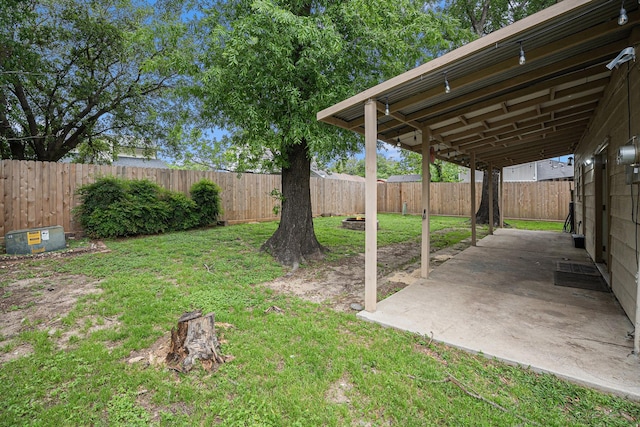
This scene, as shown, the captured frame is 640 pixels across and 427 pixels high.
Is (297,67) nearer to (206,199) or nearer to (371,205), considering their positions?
A: (371,205)

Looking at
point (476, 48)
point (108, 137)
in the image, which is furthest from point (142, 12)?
point (476, 48)

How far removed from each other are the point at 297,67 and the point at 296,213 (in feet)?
8.21

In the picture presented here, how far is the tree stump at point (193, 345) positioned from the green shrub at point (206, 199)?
6708 millimetres

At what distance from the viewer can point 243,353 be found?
7.74ft

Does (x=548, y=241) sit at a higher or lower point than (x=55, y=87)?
lower

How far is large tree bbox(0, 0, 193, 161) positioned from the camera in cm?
737

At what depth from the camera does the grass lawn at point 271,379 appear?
1.72 metres

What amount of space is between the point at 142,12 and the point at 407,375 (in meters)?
11.4

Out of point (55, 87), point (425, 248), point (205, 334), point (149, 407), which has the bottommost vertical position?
point (149, 407)

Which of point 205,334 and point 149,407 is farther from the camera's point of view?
point 205,334

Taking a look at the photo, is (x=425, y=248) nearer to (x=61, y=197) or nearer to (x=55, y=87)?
(x=61, y=197)

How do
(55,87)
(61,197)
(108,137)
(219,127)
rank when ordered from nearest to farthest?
(219,127) → (61,197) → (55,87) → (108,137)

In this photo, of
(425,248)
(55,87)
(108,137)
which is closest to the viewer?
(425,248)

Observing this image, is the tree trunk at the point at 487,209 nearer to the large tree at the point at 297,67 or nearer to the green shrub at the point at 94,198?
the large tree at the point at 297,67
